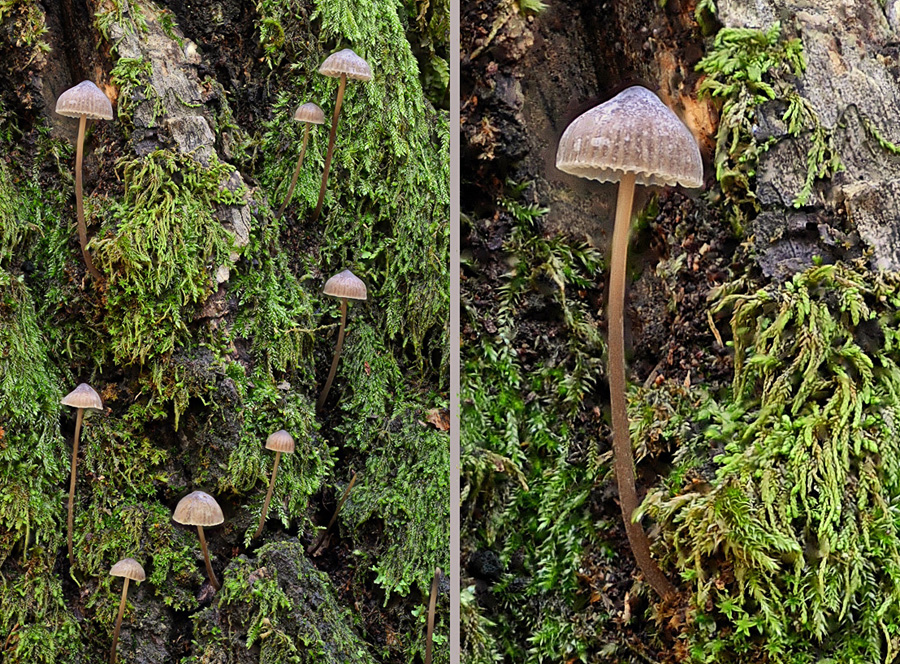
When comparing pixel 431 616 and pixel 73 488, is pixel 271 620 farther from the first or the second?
pixel 73 488

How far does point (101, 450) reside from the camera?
102 inches

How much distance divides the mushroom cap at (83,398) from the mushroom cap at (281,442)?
55 centimetres

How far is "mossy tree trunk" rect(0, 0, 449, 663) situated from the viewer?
8.17 feet

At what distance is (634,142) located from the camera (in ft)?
4.63

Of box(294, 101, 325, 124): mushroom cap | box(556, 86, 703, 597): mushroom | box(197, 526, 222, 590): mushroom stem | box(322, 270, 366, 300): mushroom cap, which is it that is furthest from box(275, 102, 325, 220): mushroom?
box(556, 86, 703, 597): mushroom

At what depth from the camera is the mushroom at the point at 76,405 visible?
2422mm

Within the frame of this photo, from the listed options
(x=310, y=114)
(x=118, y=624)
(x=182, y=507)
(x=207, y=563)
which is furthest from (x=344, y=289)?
(x=118, y=624)

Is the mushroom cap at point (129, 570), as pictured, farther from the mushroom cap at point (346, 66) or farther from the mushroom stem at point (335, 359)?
the mushroom cap at point (346, 66)

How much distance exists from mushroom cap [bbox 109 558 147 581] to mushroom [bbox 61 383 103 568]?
26 cm

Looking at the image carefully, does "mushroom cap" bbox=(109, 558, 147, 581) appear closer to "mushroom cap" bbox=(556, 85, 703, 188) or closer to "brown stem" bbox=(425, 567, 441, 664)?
"brown stem" bbox=(425, 567, 441, 664)

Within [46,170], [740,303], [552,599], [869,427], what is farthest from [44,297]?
[869,427]

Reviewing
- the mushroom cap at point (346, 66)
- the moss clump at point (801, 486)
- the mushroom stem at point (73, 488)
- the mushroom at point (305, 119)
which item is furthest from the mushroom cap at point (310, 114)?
the moss clump at point (801, 486)

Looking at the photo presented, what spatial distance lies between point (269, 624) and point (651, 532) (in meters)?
1.37

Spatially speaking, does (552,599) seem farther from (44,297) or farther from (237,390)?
(44,297)
